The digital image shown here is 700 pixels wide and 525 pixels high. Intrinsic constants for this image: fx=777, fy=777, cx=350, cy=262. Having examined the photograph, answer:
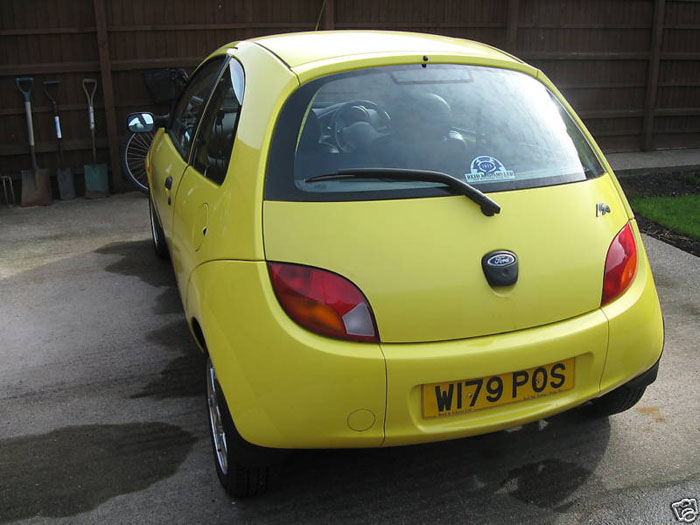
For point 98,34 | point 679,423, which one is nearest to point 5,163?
point 98,34

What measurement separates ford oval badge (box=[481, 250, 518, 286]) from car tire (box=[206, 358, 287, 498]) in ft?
3.00

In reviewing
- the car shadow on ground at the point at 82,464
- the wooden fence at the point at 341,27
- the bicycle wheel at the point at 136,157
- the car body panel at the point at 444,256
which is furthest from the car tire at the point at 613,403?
the bicycle wheel at the point at 136,157

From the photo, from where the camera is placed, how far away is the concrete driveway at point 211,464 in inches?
113

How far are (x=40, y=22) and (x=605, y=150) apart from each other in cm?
704

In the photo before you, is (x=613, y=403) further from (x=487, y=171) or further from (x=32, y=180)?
(x=32, y=180)

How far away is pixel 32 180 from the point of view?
26.1 feet

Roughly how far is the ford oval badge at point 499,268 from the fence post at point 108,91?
21.6 ft

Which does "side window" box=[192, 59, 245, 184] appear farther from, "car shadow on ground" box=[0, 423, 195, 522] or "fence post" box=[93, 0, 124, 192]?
"fence post" box=[93, 0, 124, 192]

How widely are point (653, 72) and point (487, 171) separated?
8498mm

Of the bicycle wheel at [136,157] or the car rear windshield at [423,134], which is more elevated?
the car rear windshield at [423,134]

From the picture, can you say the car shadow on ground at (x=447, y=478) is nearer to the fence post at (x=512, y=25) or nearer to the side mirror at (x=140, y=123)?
the side mirror at (x=140, y=123)

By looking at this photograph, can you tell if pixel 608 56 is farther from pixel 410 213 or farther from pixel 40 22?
pixel 410 213

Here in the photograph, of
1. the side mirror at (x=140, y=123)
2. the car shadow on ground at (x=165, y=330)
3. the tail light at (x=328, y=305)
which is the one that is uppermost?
the side mirror at (x=140, y=123)

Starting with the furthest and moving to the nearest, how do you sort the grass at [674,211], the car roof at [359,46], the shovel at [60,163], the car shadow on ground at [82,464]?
1. the shovel at [60,163]
2. the grass at [674,211]
3. the car roof at [359,46]
4. the car shadow on ground at [82,464]
